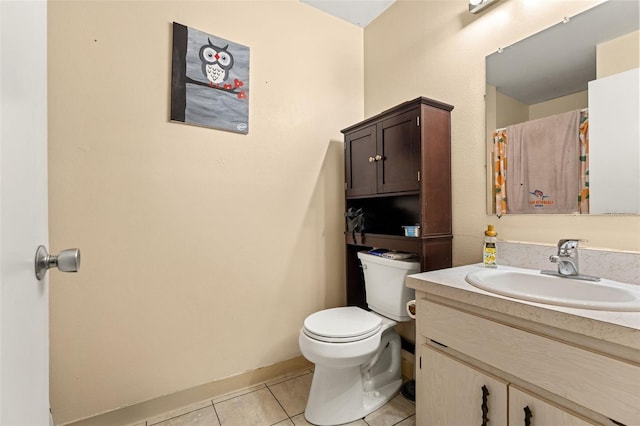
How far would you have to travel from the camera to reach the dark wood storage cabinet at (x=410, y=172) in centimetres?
149

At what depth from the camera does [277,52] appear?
6.13 feet

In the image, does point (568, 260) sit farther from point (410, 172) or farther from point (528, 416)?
point (410, 172)

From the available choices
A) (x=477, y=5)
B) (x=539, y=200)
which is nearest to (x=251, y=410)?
(x=539, y=200)

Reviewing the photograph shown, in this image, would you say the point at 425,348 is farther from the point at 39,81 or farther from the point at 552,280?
the point at 39,81

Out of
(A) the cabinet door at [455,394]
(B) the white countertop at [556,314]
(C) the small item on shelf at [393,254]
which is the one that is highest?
(C) the small item on shelf at [393,254]

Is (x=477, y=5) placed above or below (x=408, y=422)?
above

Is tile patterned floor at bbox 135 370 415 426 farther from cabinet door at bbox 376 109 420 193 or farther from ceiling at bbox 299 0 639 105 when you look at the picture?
ceiling at bbox 299 0 639 105

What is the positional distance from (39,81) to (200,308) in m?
1.32

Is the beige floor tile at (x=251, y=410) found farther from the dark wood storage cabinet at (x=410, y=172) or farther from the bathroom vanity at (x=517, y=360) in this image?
the dark wood storage cabinet at (x=410, y=172)

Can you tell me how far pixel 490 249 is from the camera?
1.34m

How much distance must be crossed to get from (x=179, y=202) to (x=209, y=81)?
68 cm

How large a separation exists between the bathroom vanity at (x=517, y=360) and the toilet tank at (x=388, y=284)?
33 cm

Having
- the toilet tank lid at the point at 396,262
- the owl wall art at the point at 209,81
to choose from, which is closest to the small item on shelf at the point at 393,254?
the toilet tank lid at the point at 396,262

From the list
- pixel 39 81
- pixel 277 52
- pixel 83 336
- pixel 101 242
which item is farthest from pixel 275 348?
pixel 277 52
